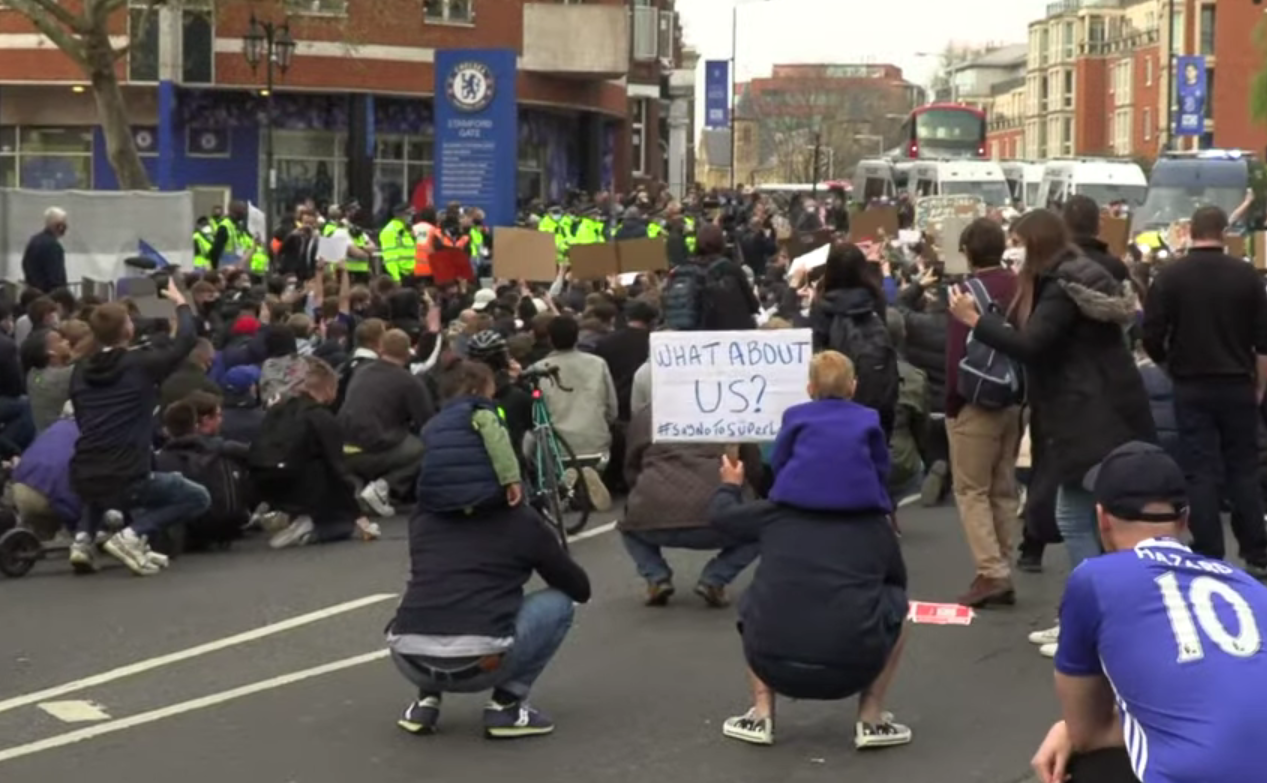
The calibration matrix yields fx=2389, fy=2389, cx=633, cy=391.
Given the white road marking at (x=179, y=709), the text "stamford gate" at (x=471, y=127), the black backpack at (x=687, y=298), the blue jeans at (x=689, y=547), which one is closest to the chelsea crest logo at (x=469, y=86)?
the text "stamford gate" at (x=471, y=127)

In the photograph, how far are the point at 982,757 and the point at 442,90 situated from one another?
26.7m

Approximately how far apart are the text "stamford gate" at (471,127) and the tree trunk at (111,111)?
597cm

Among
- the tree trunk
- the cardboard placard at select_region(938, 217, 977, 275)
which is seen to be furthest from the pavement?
the tree trunk

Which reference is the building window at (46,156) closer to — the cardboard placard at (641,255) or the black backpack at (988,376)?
the cardboard placard at (641,255)

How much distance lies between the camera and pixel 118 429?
14172 mm

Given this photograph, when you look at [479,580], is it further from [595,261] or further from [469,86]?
[469,86]

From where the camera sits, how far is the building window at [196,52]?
49719 mm

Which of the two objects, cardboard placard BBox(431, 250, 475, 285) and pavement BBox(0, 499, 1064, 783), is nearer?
pavement BBox(0, 499, 1064, 783)

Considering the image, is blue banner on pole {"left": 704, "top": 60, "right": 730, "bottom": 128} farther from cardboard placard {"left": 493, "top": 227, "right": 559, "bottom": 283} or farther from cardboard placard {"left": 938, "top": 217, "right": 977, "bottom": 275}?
cardboard placard {"left": 938, "top": 217, "right": 977, "bottom": 275}

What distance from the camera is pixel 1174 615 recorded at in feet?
15.5

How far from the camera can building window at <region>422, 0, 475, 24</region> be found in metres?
53.4

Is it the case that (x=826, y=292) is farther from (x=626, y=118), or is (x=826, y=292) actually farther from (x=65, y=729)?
(x=626, y=118)

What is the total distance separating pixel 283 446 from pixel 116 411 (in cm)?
145

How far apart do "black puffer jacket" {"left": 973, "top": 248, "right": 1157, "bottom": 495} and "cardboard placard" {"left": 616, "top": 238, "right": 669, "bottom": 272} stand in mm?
12375
